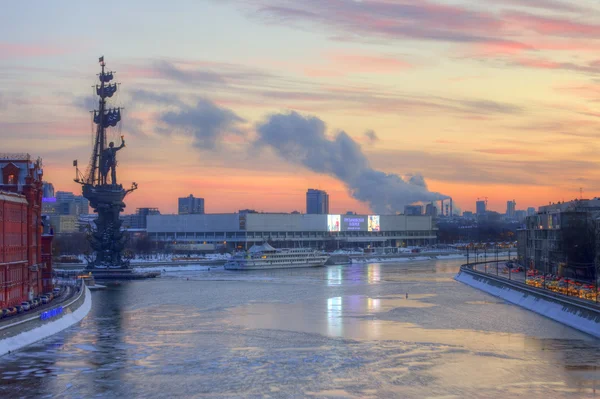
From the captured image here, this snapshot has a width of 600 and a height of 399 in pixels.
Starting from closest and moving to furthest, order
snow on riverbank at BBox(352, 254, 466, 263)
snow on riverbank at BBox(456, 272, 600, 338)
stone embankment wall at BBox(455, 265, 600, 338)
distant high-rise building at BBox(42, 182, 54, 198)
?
1. snow on riverbank at BBox(456, 272, 600, 338)
2. stone embankment wall at BBox(455, 265, 600, 338)
3. distant high-rise building at BBox(42, 182, 54, 198)
4. snow on riverbank at BBox(352, 254, 466, 263)

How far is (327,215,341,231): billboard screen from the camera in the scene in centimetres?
17338

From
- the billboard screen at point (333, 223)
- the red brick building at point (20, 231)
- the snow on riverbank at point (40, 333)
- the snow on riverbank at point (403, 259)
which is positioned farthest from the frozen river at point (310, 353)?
the billboard screen at point (333, 223)

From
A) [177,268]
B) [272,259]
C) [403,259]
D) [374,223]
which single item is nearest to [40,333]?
[177,268]

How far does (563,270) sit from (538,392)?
4653 centimetres

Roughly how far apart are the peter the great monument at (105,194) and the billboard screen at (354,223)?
286ft

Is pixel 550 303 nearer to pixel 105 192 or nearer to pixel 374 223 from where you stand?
pixel 105 192

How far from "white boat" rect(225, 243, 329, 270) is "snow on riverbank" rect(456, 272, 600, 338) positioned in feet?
155

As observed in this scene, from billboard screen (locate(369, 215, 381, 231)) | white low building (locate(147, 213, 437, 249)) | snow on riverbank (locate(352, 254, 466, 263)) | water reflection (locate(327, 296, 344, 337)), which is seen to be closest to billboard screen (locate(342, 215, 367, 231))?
white low building (locate(147, 213, 437, 249))

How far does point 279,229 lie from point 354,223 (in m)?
21.7

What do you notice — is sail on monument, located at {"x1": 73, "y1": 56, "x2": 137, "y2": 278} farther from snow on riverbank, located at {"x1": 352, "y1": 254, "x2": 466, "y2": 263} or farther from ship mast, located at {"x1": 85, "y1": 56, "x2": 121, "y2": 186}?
snow on riverbank, located at {"x1": 352, "y1": 254, "x2": 466, "y2": 263}

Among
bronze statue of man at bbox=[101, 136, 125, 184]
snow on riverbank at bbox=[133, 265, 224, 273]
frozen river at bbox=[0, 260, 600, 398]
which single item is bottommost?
frozen river at bbox=[0, 260, 600, 398]

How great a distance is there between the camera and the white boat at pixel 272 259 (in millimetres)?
115250

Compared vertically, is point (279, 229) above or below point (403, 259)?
above

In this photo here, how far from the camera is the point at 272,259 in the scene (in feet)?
392
